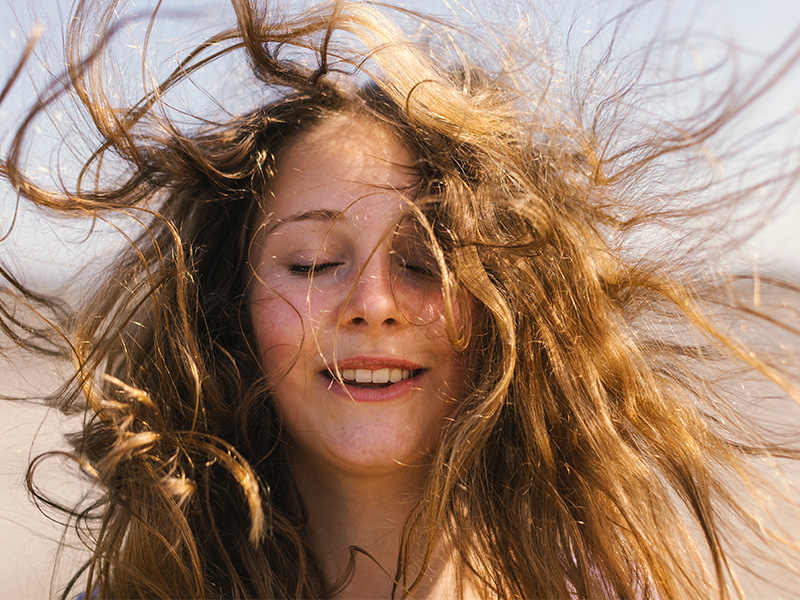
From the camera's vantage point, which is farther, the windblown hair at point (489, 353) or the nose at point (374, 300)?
the windblown hair at point (489, 353)

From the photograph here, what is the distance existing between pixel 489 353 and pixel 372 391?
0.36 metres

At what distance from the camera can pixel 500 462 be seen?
6.64 feet


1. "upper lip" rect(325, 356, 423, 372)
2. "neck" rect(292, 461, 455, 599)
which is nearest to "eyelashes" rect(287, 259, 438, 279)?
"upper lip" rect(325, 356, 423, 372)

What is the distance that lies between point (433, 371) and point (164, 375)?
86 centimetres

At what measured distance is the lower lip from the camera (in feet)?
6.00

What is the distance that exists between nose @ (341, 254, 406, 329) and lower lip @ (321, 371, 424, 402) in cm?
18

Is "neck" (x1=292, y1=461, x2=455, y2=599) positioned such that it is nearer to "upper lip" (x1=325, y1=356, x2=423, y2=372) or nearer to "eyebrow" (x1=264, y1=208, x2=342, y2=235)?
"upper lip" (x1=325, y1=356, x2=423, y2=372)

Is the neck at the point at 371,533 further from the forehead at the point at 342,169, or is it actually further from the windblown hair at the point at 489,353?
the forehead at the point at 342,169

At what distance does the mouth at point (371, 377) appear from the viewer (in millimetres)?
1834

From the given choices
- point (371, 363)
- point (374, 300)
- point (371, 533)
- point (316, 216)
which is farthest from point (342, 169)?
point (371, 533)

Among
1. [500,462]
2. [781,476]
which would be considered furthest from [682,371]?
[500,462]

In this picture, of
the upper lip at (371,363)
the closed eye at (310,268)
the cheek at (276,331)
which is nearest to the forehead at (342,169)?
the closed eye at (310,268)

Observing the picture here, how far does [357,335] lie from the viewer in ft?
5.90

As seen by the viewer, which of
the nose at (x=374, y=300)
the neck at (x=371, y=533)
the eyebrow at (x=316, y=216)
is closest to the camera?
the nose at (x=374, y=300)
